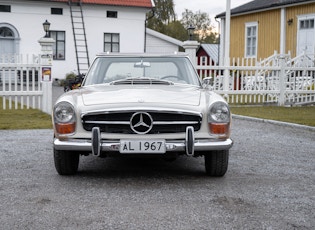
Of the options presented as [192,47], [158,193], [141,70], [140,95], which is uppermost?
[192,47]

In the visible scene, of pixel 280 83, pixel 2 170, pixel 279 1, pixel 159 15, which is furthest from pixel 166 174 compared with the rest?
pixel 159 15

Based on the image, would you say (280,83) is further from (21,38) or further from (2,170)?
(21,38)

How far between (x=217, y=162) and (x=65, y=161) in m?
1.68

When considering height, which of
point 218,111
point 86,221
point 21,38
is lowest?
point 86,221

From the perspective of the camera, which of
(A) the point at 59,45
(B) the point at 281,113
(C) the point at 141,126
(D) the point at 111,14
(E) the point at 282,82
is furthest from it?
(D) the point at 111,14

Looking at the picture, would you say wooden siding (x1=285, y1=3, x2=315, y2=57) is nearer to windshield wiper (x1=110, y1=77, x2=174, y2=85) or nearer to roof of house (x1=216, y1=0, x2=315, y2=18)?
roof of house (x1=216, y1=0, x2=315, y2=18)

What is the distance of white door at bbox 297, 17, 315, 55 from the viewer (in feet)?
79.6

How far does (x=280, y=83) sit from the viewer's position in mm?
16875

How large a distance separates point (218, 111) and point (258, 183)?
0.89 metres

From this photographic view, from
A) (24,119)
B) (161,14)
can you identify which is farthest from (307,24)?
(161,14)

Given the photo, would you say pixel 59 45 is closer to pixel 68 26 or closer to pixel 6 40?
pixel 68 26

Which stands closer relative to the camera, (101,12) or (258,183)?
(258,183)

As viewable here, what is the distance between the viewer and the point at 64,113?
18.3 feet

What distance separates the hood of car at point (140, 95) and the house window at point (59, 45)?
2673 cm
